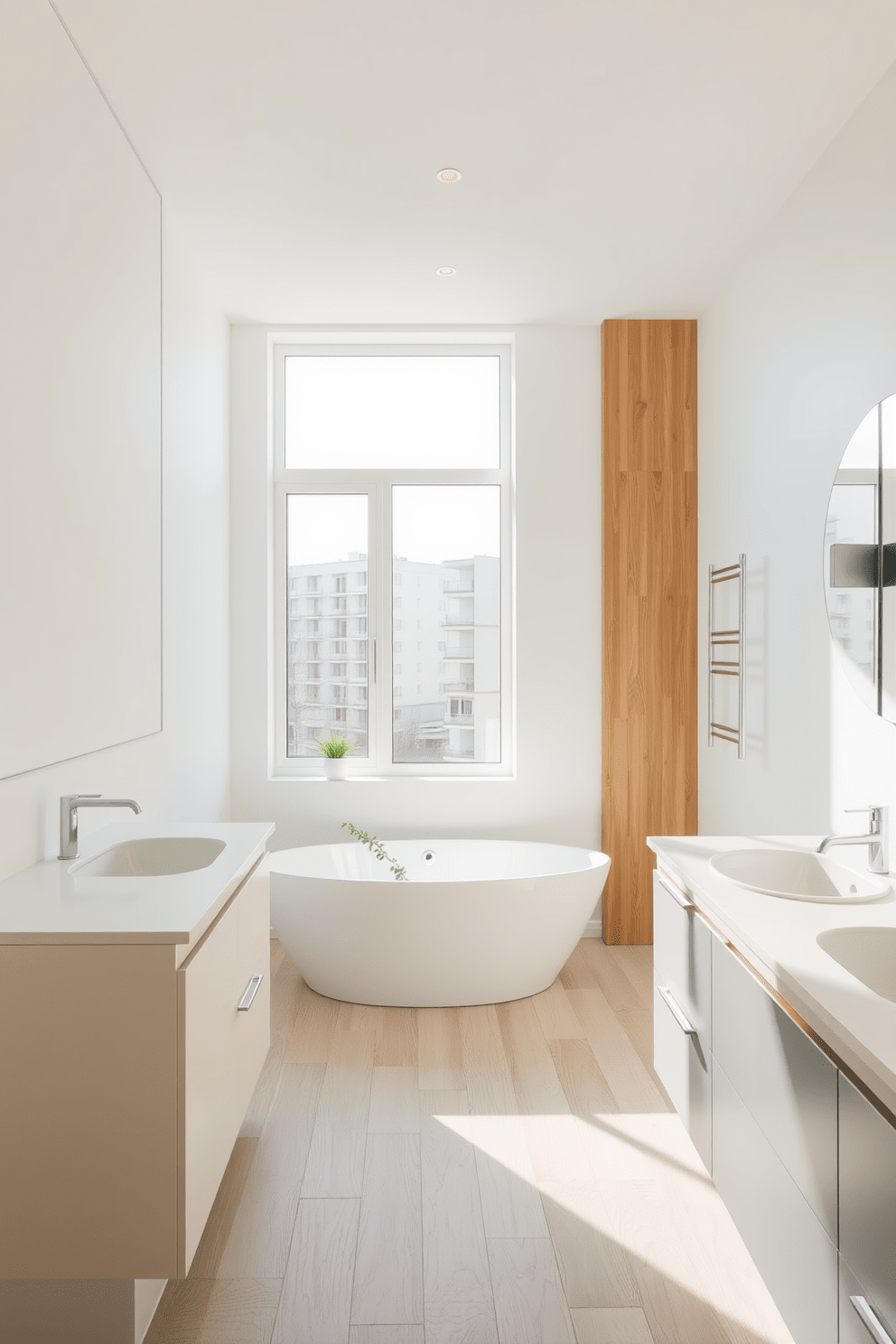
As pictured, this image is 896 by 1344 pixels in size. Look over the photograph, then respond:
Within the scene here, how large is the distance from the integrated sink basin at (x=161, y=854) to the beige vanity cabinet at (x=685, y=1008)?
1.13 m

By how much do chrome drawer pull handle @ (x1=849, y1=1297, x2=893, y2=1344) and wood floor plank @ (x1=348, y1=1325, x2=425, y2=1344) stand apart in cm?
90

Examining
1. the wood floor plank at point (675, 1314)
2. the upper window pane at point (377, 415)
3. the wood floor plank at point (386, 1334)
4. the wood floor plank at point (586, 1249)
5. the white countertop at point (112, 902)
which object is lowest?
the wood floor plank at point (386, 1334)

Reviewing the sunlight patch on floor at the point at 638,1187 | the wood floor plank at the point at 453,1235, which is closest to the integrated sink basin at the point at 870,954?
the sunlight patch on floor at the point at 638,1187

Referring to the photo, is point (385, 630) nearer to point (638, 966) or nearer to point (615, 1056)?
point (638, 966)

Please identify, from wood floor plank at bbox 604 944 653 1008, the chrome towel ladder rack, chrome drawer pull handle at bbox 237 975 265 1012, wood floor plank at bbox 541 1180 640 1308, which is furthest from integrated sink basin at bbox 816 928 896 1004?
wood floor plank at bbox 604 944 653 1008

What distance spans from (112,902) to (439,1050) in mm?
1664

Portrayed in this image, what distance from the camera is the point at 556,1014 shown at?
335cm

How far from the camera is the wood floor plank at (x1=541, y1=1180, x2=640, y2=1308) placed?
6.18ft

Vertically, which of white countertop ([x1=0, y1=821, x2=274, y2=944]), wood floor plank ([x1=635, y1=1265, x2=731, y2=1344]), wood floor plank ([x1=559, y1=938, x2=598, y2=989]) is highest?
white countertop ([x1=0, y1=821, x2=274, y2=944])

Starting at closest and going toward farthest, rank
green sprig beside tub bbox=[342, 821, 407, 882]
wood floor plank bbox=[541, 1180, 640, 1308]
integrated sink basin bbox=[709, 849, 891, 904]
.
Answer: wood floor plank bbox=[541, 1180, 640, 1308] < integrated sink basin bbox=[709, 849, 891, 904] < green sprig beside tub bbox=[342, 821, 407, 882]

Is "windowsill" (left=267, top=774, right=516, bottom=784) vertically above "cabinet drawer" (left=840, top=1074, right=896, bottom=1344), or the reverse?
"windowsill" (left=267, top=774, right=516, bottom=784)

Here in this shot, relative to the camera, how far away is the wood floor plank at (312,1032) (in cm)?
299

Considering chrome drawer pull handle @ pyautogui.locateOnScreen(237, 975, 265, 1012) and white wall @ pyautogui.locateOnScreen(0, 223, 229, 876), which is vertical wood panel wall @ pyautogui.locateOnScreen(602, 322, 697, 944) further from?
chrome drawer pull handle @ pyautogui.locateOnScreen(237, 975, 265, 1012)

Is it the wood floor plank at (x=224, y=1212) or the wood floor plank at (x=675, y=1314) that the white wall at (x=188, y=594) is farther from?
the wood floor plank at (x=675, y=1314)
